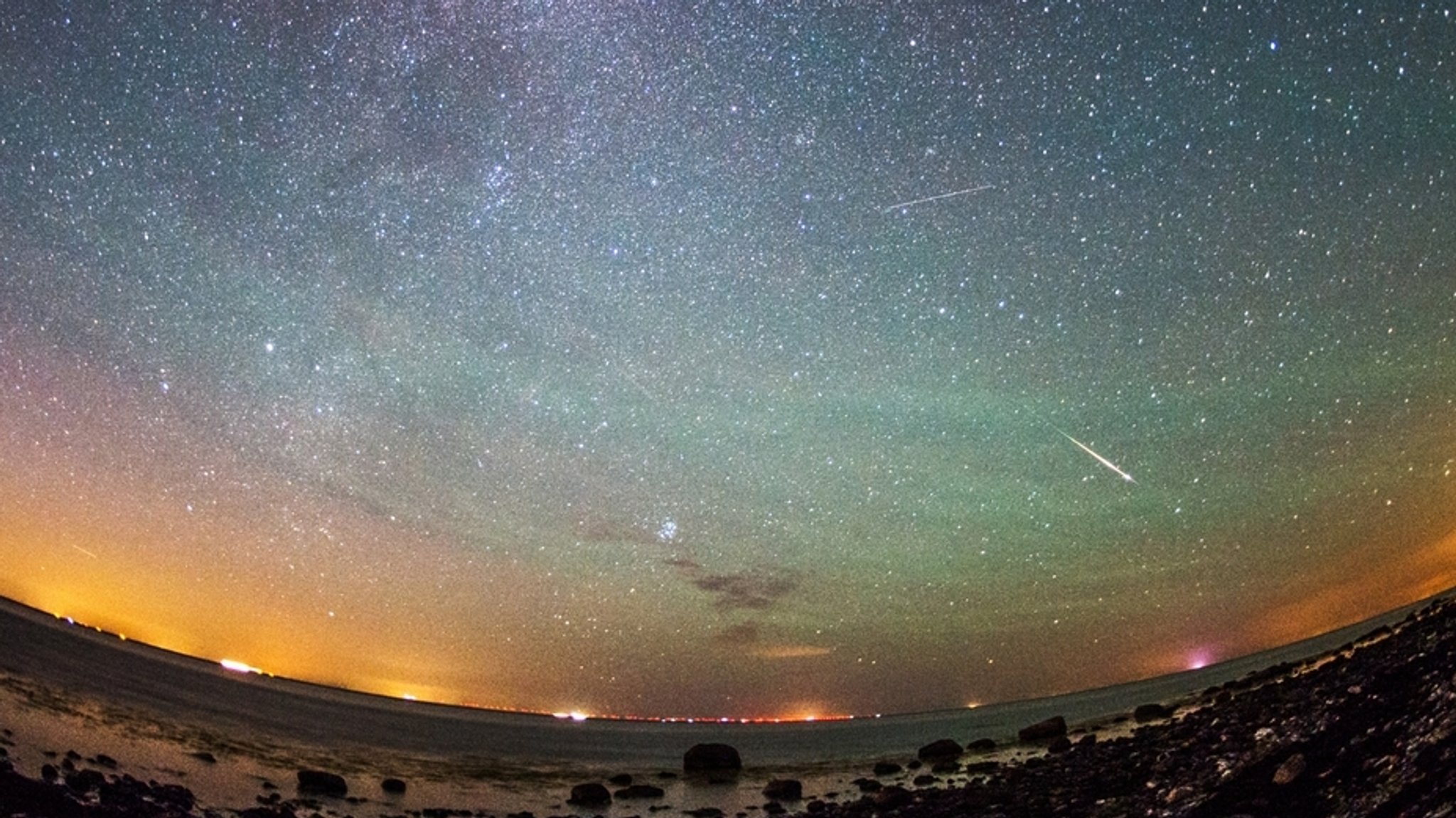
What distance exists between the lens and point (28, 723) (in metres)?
16.1

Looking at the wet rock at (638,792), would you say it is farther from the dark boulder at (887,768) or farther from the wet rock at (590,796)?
the dark boulder at (887,768)

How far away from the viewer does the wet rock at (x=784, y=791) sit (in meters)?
16.5

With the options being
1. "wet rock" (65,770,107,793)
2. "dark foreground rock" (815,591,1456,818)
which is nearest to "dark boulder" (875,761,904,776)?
"dark foreground rock" (815,591,1456,818)

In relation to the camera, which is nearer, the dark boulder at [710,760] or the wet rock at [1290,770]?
the wet rock at [1290,770]

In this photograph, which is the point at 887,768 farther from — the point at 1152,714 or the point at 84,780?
the point at 84,780

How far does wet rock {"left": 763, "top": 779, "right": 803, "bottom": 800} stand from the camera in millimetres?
16492

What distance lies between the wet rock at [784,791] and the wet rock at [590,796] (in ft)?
11.5

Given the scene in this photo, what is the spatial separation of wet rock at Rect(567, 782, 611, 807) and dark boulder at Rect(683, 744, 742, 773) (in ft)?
28.0

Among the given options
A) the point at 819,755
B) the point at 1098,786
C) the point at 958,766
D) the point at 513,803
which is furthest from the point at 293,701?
the point at 1098,786

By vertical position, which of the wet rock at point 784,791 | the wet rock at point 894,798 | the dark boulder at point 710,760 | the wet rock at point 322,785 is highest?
the wet rock at point 894,798

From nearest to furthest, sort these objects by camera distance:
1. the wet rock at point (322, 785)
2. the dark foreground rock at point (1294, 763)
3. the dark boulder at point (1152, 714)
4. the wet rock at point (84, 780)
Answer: the dark foreground rock at point (1294, 763), the wet rock at point (84, 780), the wet rock at point (322, 785), the dark boulder at point (1152, 714)

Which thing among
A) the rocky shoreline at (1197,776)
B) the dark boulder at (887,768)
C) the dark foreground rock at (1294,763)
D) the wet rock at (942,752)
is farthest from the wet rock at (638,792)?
the wet rock at (942,752)

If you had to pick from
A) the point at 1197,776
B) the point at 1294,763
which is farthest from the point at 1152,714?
the point at 1294,763

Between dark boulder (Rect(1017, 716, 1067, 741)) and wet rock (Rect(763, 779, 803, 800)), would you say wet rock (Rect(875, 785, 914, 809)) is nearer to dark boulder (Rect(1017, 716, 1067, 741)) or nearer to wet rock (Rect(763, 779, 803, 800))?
wet rock (Rect(763, 779, 803, 800))
